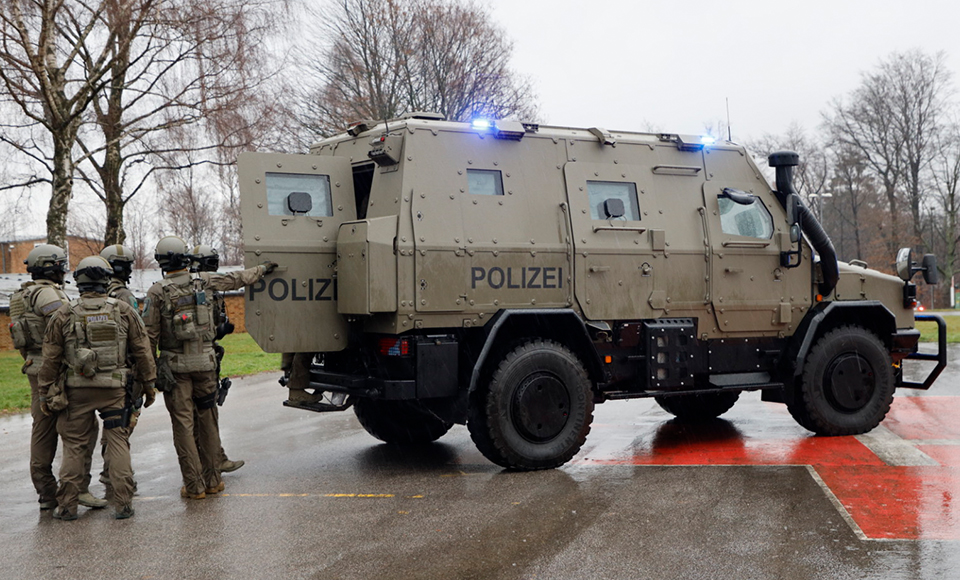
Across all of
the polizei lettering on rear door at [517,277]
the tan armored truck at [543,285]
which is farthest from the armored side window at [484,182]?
the polizei lettering on rear door at [517,277]

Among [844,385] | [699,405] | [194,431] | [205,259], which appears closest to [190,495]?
[194,431]

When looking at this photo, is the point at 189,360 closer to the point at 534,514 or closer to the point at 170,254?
the point at 170,254

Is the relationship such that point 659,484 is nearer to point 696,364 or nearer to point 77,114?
point 696,364

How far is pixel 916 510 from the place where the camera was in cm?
634

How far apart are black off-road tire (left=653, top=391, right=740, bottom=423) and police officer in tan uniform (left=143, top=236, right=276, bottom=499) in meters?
4.99

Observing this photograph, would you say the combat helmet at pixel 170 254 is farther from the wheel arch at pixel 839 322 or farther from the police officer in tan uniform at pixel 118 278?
the wheel arch at pixel 839 322

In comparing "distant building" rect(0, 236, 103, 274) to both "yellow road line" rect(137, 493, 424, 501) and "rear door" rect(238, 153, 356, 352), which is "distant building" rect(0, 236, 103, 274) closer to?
"rear door" rect(238, 153, 356, 352)

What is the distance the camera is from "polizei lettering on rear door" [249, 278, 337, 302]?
7.57 m

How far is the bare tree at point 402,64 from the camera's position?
25.9 m

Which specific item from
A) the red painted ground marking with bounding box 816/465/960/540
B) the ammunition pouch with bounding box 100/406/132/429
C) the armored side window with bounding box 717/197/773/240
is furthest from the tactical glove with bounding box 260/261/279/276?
the red painted ground marking with bounding box 816/465/960/540

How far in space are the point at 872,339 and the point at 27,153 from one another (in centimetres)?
1590

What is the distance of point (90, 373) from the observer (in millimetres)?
6680

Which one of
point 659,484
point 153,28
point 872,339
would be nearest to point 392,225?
point 659,484

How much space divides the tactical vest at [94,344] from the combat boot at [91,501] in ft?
2.70
